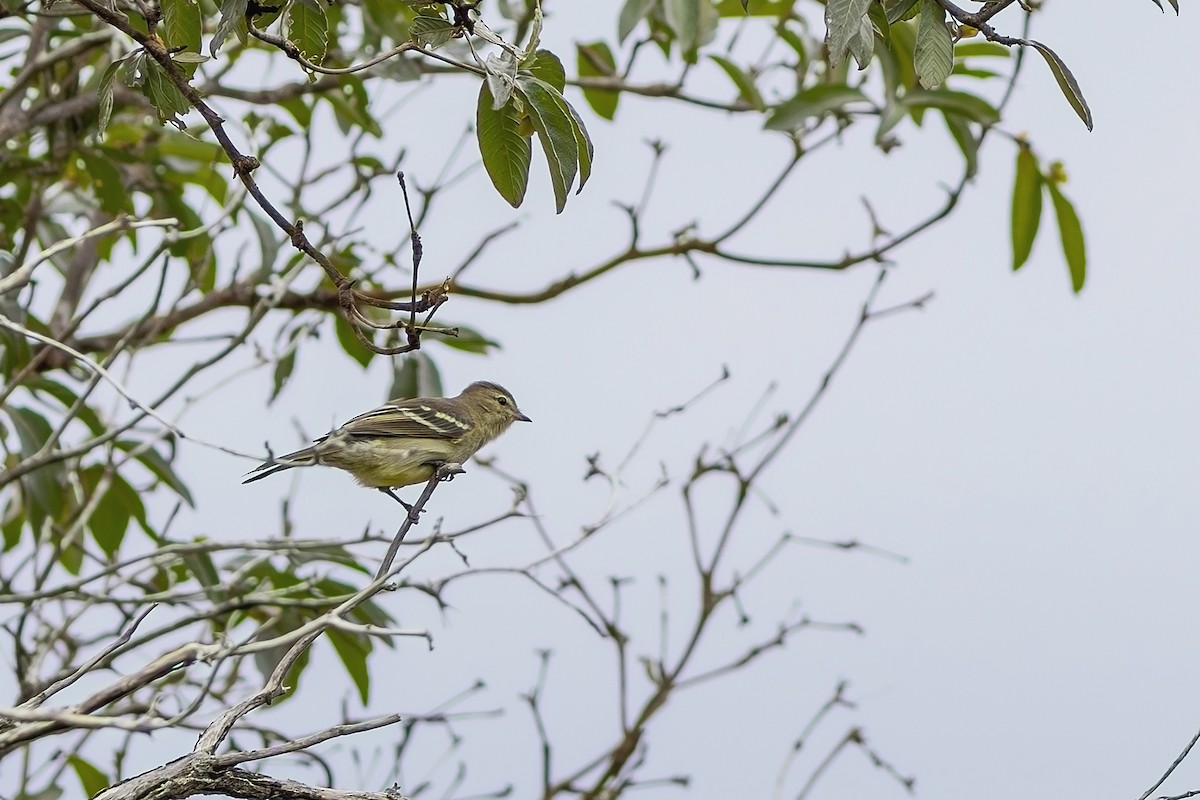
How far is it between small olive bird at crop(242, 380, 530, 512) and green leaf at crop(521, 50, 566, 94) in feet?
7.44

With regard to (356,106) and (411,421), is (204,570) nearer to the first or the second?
(411,421)

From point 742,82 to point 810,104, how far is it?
1.70 ft

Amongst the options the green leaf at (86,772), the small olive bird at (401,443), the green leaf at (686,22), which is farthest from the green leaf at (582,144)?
the green leaf at (86,772)

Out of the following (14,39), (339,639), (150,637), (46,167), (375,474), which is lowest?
(150,637)

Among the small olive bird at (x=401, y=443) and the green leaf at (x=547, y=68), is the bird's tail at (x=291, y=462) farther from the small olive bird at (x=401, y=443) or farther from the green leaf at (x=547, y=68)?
the green leaf at (x=547, y=68)

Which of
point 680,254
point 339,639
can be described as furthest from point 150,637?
point 680,254

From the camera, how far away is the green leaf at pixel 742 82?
190 inches

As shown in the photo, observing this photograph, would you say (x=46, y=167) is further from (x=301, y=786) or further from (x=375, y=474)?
(x=301, y=786)

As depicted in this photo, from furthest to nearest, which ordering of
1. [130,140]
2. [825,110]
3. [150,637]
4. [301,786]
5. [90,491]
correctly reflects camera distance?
[130,140], [90,491], [825,110], [150,637], [301,786]

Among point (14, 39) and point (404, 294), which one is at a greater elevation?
point (14, 39)

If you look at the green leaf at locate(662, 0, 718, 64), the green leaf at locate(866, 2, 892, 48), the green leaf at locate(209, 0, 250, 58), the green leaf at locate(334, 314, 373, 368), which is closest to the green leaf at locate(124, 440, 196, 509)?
the green leaf at locate(334, 314, 373, 368)

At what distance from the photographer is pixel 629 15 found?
4215 millimetres

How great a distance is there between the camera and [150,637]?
3.56 metres

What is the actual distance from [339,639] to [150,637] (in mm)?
942
